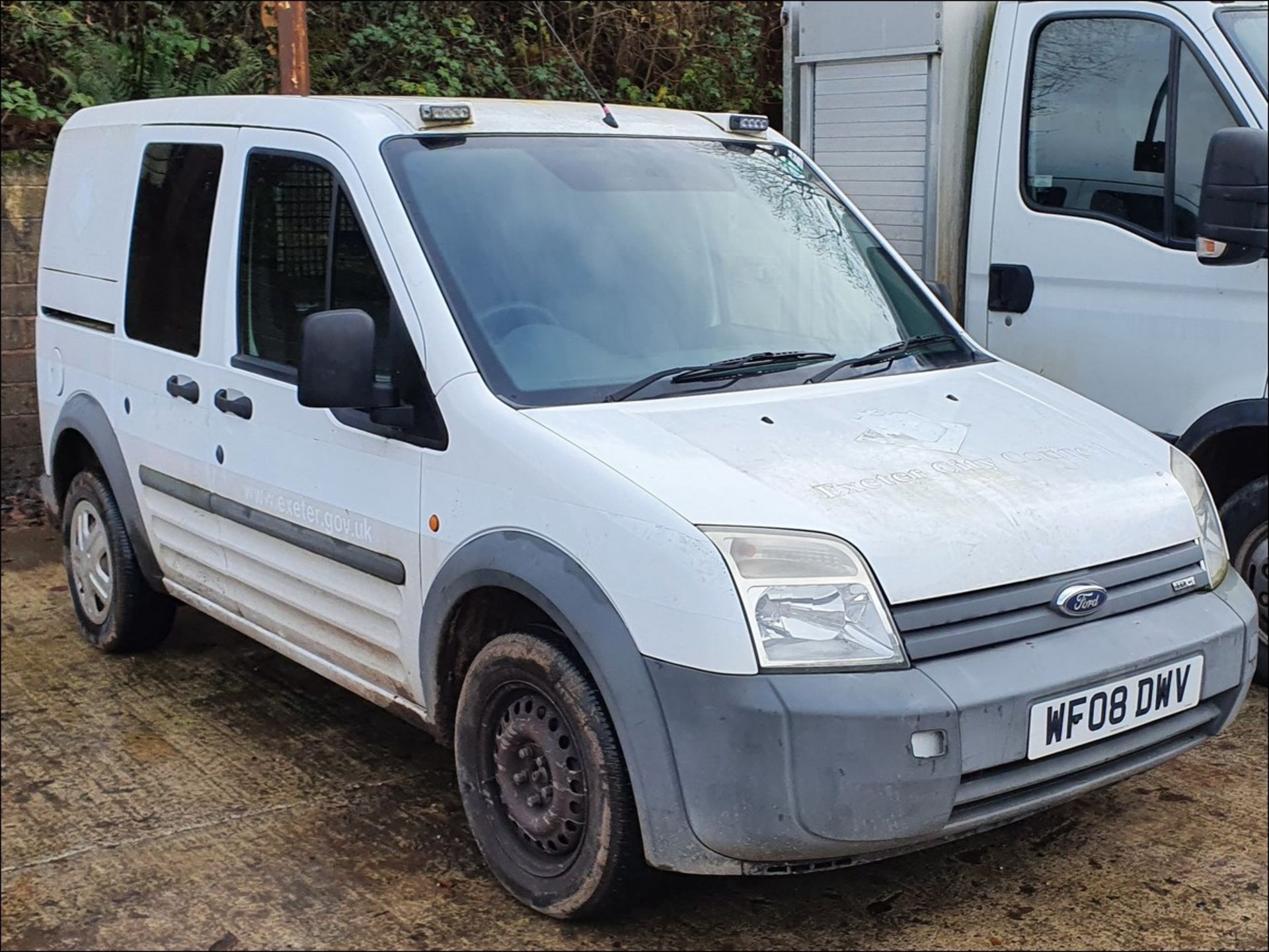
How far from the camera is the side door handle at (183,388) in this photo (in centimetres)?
472

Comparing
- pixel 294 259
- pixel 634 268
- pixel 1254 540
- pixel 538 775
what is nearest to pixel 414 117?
pixel 294 259

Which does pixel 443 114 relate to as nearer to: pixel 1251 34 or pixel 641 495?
pixel 641 495

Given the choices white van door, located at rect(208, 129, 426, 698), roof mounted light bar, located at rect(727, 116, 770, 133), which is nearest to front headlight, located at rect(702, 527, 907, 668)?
white van door, located at rect(208, 129, 426, 698)

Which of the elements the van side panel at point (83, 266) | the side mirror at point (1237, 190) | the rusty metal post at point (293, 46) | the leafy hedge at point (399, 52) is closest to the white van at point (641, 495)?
the van side panel at point (83, 266)

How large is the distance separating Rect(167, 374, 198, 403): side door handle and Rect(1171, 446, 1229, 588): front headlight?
2.91 m

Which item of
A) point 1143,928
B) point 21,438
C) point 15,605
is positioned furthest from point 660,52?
point 1143,928

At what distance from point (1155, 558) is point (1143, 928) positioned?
2.87 ft

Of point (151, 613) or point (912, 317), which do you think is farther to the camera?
point (151, 613)

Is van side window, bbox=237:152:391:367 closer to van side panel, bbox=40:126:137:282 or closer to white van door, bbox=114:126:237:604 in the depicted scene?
white van door, bbox=114:126:237:604

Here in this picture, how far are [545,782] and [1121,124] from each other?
3256 millimetres

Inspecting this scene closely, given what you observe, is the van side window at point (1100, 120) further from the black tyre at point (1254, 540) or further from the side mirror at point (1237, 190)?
the black tyre at point (1254, 540)

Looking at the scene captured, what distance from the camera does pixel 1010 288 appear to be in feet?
18.5

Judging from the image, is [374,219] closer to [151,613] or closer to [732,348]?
[732,348]

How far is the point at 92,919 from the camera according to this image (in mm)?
3684
